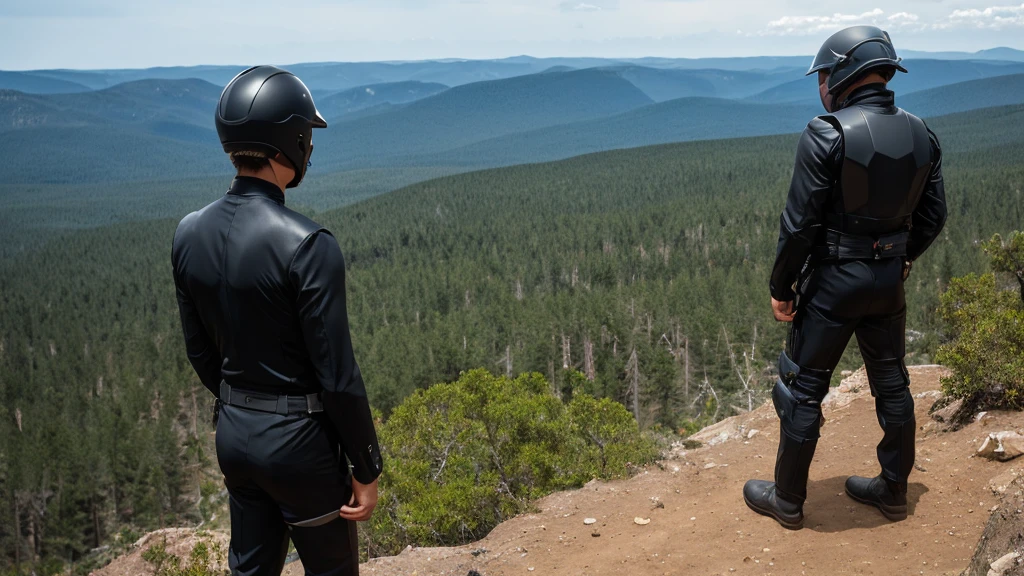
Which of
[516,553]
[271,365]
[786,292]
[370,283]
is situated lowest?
[370,283]

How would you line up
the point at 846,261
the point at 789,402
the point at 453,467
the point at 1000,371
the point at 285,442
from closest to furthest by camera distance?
1. the point at 285,442
2. the point at 846,261
3. the point at 789,402
4. the point at 1000,371
5. the point at 453,467

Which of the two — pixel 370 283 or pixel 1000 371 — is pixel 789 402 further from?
pixel 370 283

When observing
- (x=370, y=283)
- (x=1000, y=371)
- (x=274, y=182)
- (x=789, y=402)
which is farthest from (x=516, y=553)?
(x=370, y=283)

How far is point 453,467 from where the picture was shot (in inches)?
557

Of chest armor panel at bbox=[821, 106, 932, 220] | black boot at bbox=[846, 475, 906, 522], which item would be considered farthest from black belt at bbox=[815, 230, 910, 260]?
black boot at bbox=[846, 475, 906, 522]

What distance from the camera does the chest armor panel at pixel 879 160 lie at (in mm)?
5711

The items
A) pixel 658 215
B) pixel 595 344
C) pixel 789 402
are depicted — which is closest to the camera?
pixel 789 402

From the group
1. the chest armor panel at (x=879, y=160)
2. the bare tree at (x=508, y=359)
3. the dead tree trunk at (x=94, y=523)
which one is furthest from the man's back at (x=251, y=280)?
the bare tree at (x=508, y=359)

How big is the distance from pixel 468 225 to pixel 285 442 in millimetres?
138234

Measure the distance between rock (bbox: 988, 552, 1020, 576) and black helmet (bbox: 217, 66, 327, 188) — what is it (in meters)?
4.63

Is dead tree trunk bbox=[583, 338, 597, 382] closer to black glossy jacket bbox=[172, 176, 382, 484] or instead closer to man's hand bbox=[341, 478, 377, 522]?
man's hand bbox=[341, 478, 377, 522]

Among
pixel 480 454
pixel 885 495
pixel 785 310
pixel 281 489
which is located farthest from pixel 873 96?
pixel 480 454

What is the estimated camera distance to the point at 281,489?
3824 mm

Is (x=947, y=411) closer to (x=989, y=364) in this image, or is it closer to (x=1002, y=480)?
(x=989, y=364)
